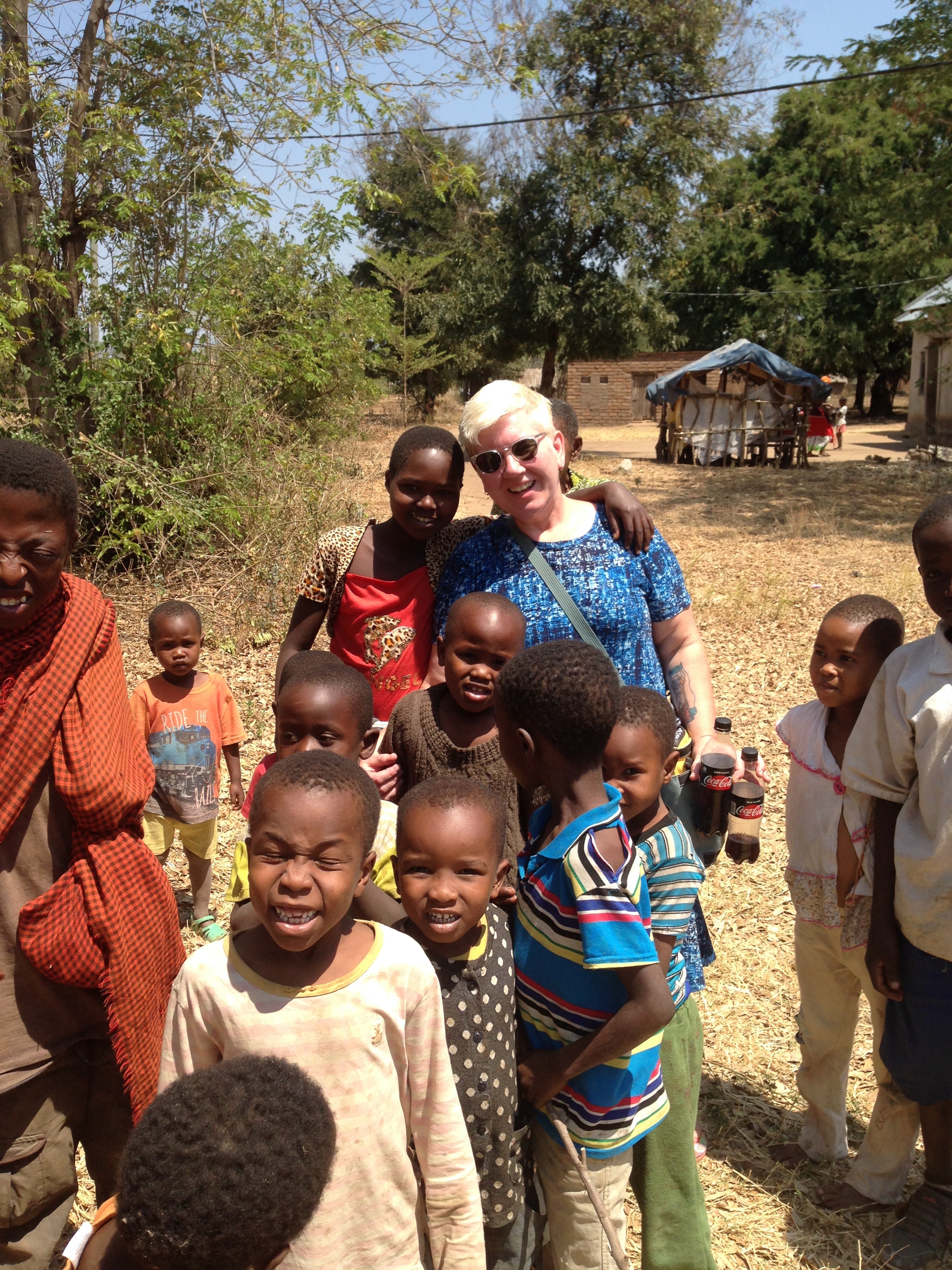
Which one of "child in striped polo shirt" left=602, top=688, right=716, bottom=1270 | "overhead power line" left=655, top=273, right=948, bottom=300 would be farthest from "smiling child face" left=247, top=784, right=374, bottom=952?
"overhead power line" left=655, top=273, right=948, bottom=300

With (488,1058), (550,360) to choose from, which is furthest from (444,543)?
(550,360)

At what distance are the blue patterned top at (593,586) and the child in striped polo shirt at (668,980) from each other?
14.1 inches

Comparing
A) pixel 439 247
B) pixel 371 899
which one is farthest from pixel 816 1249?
pixel 439 247

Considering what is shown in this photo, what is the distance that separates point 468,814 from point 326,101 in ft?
23.4

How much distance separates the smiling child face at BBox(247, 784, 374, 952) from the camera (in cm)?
161

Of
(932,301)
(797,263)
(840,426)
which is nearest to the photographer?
(932,301)

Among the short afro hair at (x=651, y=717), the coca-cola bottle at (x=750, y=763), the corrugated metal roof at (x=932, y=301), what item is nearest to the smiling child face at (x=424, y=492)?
the short afro hair at (x=651, y=717)

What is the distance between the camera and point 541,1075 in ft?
6.18

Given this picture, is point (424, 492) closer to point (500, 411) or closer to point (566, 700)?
point (500, 411)

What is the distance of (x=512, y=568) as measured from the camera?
2.57 meters

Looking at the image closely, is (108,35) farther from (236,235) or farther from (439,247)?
→ (439,247)

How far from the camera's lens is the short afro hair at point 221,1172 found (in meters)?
1.19

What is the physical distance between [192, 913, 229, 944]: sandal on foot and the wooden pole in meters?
2.44

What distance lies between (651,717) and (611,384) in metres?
34.3
